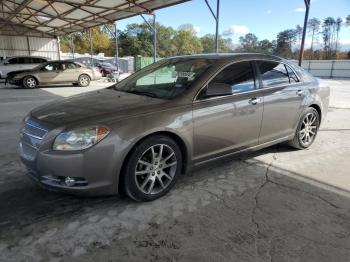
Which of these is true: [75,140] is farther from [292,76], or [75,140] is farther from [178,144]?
[292,76]

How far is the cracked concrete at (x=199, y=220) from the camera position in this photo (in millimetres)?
2596

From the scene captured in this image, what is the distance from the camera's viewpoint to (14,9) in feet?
63.5

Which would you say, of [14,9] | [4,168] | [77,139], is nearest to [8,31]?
[14,9]

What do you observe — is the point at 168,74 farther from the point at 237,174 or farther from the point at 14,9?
the point at 14,9

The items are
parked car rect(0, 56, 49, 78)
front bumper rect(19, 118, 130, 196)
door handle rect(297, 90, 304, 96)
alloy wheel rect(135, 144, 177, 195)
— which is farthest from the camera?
parked car rect(0, 56, 49, 78)

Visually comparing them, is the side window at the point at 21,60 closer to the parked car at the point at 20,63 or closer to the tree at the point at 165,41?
the parked car at the point at 20,63

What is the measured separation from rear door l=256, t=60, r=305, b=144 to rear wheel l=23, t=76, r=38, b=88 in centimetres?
1410

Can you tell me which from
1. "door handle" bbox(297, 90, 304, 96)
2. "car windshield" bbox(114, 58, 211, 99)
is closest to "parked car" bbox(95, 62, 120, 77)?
"car windshield" bbox(114, 58, 211, 99)

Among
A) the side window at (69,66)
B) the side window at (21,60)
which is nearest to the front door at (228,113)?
the side window at (69,66)

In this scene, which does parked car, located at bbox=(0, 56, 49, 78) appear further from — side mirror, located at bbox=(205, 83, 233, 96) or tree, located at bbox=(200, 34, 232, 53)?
tree, located at bbox=(200, 34, 232, 53)

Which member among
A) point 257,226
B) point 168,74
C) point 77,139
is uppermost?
point 168,74

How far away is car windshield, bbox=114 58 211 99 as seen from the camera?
12.5ft

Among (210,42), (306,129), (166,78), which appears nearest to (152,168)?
(166,78)

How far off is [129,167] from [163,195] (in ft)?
2.00
